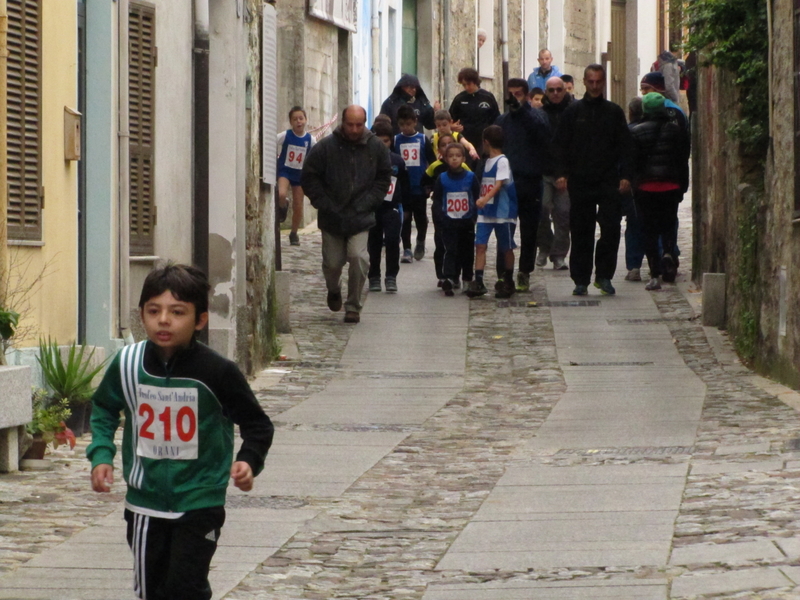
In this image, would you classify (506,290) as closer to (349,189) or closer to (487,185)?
(487,185)

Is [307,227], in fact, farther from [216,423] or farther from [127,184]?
[216,423]

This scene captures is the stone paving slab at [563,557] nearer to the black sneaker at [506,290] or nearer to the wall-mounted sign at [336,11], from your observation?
the black sneaker at [506,290]

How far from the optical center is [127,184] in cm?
1159

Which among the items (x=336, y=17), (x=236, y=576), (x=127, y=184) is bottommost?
(x=236, y=576)

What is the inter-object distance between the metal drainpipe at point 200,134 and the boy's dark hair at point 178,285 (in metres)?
8.43

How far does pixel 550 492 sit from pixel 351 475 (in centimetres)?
117

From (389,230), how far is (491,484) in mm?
8811

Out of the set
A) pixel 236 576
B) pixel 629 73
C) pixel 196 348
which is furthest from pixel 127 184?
pixel 629 73

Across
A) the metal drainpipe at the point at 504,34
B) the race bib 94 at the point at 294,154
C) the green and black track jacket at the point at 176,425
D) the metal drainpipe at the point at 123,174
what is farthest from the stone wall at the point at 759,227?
the metal drainpipe at the point at 504,34

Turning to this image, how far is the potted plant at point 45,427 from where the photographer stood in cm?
916

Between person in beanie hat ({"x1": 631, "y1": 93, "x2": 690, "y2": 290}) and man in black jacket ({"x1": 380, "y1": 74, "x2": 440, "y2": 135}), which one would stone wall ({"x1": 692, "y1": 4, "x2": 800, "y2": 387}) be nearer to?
person in beanie hat ({"x1": 631, "y1": 93, "x2": 690, "y2": 290})

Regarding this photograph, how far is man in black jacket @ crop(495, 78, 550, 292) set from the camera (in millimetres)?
17156

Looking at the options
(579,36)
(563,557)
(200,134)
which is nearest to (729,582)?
(563,557)

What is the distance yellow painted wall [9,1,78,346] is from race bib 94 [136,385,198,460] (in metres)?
5.25
